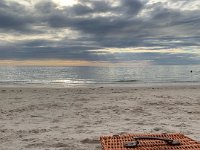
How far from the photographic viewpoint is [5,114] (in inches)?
415

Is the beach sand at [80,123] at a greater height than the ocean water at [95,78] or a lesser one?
greater

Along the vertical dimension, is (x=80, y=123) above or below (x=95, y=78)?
above

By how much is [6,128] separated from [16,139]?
52.2 inches

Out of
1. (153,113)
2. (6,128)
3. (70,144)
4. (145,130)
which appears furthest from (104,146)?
(153,113)

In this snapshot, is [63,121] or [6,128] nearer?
[6,128]

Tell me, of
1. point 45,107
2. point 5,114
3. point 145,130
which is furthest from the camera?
point 45,107

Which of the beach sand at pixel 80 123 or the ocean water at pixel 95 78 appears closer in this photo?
the beach sand at pixel 80 123

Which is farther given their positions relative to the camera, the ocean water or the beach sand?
the ocean water

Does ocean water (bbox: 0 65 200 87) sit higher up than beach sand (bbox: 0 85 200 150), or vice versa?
beach sand (bbox: 0 85 200 150)

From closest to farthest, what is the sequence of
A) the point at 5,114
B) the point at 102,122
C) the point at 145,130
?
the point at 145,130 < the point at 102,122 < the point at 5,114

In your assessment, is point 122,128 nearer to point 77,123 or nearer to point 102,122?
point 102,122

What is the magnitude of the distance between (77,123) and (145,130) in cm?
219

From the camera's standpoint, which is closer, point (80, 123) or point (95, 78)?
point (80, 123)

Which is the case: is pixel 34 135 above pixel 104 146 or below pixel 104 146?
below
